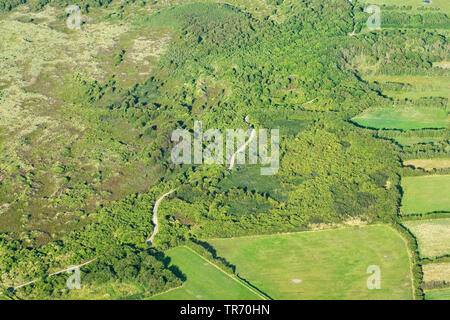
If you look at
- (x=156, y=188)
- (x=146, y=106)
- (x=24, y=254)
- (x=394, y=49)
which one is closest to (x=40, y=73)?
(x=146, y=106)

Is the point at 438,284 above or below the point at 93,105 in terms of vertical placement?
below

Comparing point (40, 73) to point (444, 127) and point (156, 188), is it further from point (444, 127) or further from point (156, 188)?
point (444, 127)

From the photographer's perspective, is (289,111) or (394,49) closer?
(289,111)

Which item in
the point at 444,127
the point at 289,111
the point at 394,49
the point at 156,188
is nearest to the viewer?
the point at 156,188

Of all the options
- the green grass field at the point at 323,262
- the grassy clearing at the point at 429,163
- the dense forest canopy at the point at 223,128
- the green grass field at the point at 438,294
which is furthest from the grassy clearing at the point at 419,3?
the green grass field at the point at 438,294

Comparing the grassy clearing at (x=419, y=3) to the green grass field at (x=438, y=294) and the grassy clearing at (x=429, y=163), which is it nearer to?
the grassy clearing at (x=429, y=163)

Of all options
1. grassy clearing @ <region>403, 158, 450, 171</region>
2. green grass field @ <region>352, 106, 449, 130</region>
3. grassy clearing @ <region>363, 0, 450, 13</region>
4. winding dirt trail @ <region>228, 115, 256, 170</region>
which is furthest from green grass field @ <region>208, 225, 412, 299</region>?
grassy clearing @ <region>363, 0, 450, 13</region>
